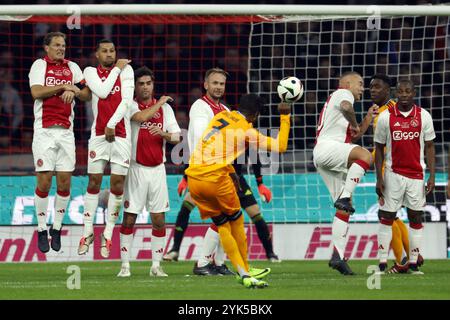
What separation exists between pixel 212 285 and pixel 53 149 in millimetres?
2871

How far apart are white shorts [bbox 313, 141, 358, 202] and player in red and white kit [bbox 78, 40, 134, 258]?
2154mm

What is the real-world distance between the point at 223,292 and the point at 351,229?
615cm

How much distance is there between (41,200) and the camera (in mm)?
13102

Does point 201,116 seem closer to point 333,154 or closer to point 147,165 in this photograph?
point 147,165

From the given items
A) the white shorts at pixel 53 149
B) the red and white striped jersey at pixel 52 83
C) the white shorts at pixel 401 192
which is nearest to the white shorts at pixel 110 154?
the white shorts at pixel 53 149

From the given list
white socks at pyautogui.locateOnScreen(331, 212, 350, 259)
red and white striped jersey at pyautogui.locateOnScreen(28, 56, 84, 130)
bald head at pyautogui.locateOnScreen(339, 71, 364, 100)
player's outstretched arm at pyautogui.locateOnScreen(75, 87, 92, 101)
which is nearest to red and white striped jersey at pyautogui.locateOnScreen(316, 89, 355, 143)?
bald head at pyautogui.locateOnScreen(339, 71, 364, 100)

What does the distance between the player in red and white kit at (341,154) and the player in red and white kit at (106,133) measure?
7.18ft

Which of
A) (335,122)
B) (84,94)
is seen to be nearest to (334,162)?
(335,122)

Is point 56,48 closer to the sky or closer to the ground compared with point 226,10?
closer to the ground

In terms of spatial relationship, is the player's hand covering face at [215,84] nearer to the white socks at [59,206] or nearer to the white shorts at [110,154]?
the white shorts at [110,154]

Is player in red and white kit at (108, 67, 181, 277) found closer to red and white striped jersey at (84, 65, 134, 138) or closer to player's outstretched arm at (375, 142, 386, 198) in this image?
red and white striped jersey at (84, 65, 134, 138)

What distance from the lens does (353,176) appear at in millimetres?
12523

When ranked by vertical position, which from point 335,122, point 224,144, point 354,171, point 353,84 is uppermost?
point 353,84
